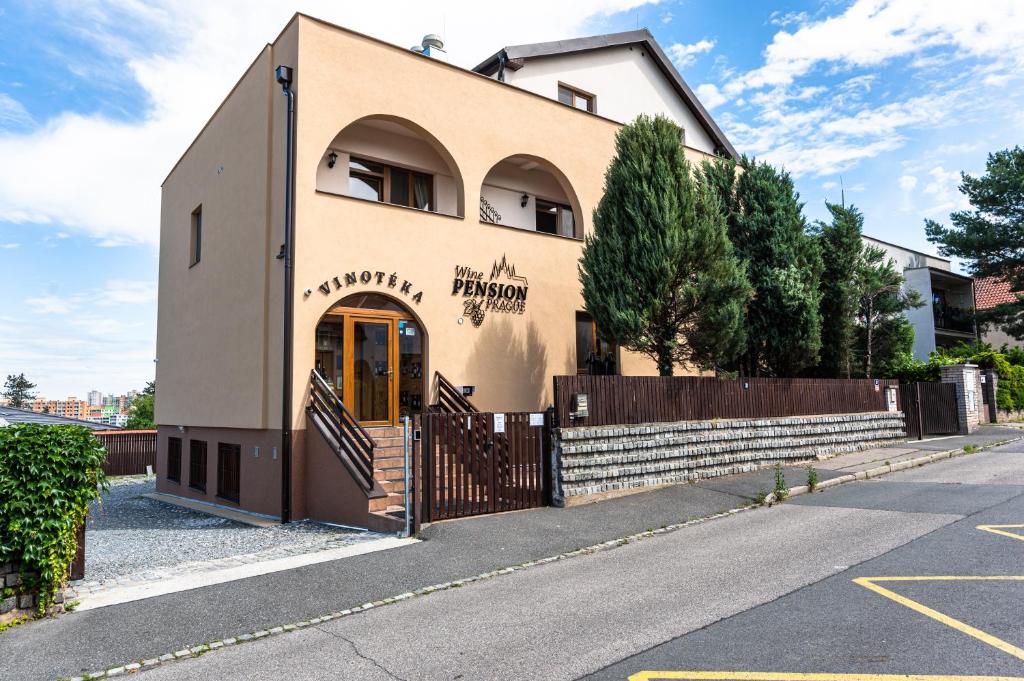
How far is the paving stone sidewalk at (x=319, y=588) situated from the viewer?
5422 millimetres

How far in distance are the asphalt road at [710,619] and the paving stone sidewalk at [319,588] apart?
0.48 meters

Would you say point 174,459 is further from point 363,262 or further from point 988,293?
point 988,293

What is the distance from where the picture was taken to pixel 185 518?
13414 mm

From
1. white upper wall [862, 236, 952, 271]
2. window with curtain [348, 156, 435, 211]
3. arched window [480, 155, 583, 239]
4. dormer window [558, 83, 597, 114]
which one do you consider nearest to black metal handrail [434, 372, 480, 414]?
window with curtain [348, 156, 435, 211]

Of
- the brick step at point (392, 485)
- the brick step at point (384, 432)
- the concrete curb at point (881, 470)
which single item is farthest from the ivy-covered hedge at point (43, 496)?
the concrete curb at point (881, 470)

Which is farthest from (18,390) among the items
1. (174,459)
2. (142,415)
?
(174,459)

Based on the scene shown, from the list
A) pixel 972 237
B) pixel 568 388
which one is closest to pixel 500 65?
pixel 568 388

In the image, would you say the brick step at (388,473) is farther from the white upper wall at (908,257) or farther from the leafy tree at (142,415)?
the leafy tree at (142,415)

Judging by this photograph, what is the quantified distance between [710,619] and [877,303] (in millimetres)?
16071

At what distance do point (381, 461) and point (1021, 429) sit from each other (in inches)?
815

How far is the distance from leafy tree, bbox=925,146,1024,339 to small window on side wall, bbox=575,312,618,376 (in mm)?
24699

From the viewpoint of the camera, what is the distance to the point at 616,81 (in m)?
20.3

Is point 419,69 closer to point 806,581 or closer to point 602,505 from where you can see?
point 602,505

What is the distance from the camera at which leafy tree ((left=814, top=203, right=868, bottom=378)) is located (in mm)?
17519
